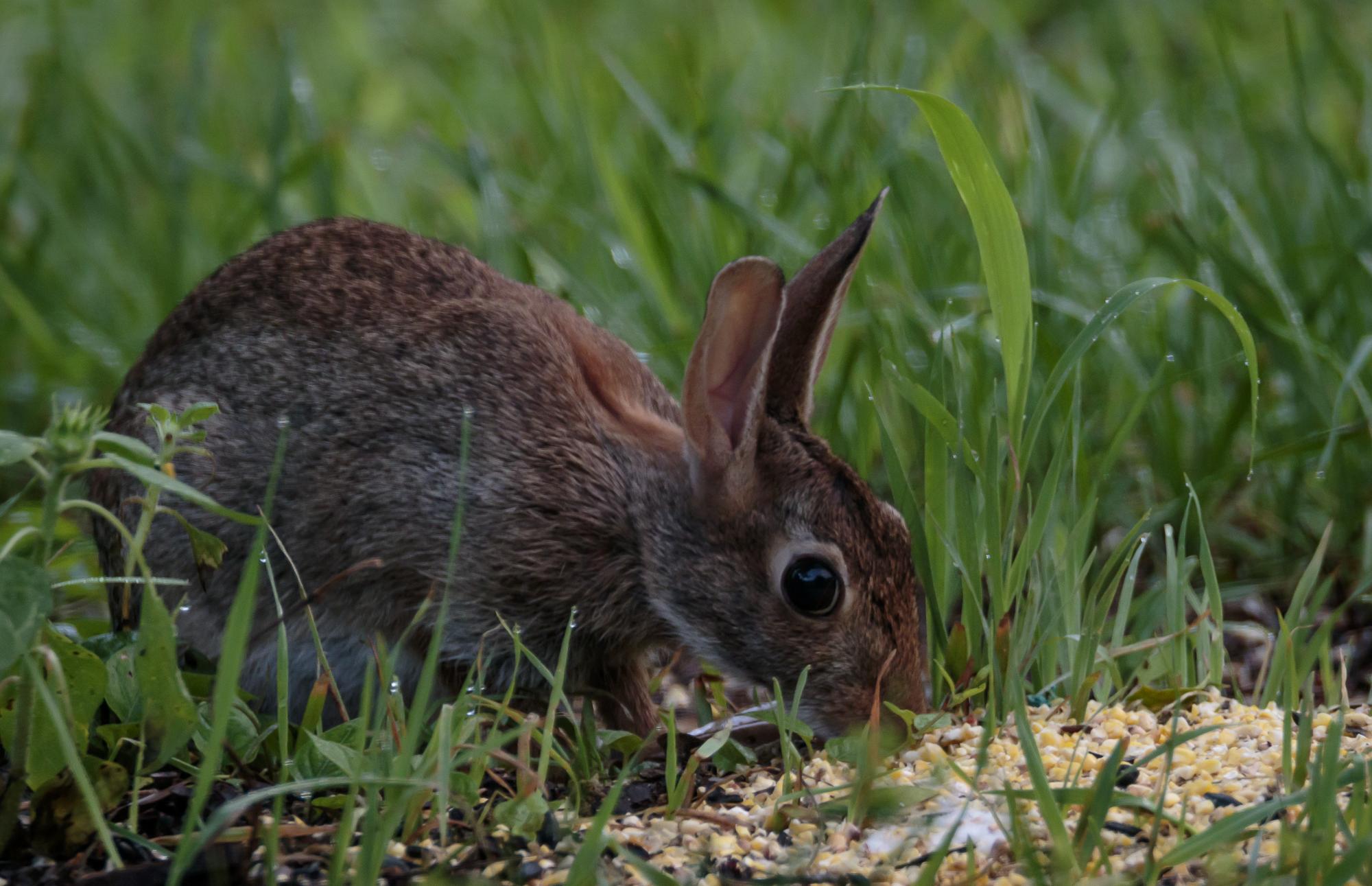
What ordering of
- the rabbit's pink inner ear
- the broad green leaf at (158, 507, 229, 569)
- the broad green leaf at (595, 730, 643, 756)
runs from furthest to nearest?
1. the rabbit's pink inner ear
2. the broad green leaf at (595, 730, 643, 756)
3. the broad green leaf at (158, 507, 229, 569)

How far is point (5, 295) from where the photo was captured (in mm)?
5695

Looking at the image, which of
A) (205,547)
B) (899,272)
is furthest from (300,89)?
(205,547)

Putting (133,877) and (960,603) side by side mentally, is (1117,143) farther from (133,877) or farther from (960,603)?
(133,877)

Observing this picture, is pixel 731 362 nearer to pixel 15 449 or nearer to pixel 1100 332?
pixel 1100 332

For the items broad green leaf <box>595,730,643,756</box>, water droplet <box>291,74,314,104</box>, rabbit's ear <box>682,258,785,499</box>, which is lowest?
broad green leaf <box>595,730,643,756</box>

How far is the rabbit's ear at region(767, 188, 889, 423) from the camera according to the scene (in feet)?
12.5

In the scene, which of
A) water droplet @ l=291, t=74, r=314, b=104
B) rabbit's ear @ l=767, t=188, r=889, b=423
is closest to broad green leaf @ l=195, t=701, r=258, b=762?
rabbit's ear @ l=767, t=188, r=889, b=423

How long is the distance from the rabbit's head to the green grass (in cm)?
12

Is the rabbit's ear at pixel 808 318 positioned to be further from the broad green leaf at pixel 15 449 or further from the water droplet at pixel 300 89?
Answer: the water droplet at pixel 300 89

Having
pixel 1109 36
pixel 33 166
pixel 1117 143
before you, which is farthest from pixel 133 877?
pixel 1109 36

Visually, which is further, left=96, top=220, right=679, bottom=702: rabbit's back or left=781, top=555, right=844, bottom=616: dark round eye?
left=96, top=220, right=679, bottom=702: rabbit's back

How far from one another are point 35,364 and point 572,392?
257 centimetres

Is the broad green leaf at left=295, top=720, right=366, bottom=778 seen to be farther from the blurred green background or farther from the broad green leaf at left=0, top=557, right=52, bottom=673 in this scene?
the blurred green background

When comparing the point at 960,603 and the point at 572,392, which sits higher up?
the point at 572,392
